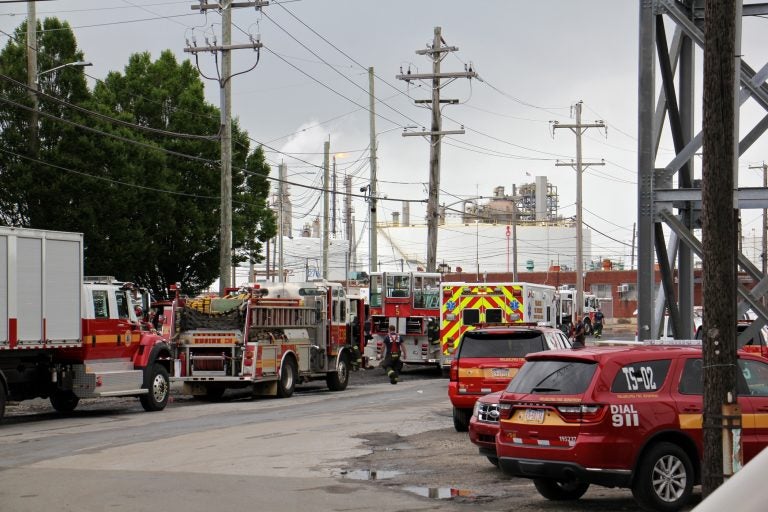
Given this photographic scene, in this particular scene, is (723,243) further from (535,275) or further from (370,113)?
(535,275)

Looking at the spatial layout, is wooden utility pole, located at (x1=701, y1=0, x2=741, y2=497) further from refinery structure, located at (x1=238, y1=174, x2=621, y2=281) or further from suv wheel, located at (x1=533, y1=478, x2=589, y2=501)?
refinery structure, located at (x1=238, y1=174, x2=621, y2=281)

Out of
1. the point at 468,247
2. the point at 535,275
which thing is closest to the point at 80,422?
the point at 535,275

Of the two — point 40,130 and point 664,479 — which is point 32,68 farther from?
point 664,479

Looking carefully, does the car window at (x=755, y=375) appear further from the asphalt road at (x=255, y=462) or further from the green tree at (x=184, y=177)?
the green tree at (x=184, y=177)

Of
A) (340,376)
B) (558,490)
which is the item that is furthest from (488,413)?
(340,376)

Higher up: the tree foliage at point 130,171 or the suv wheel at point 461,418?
the tree foliage at point 130,171

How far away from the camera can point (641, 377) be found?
11516mm

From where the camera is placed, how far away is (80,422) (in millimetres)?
22750

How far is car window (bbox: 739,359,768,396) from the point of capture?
12102 millimetres

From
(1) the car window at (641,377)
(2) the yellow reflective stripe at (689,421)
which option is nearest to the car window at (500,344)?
(1) the car window at (641,377)

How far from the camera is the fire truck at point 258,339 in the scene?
1075 inches

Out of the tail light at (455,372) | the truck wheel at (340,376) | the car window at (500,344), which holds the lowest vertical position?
the truck wheel at (340,376)

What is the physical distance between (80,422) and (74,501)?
35.2 ft

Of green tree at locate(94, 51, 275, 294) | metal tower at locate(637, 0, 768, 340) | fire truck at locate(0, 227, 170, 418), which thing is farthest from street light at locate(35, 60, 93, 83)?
metal tower at locate(637, 0, 768, 340)
